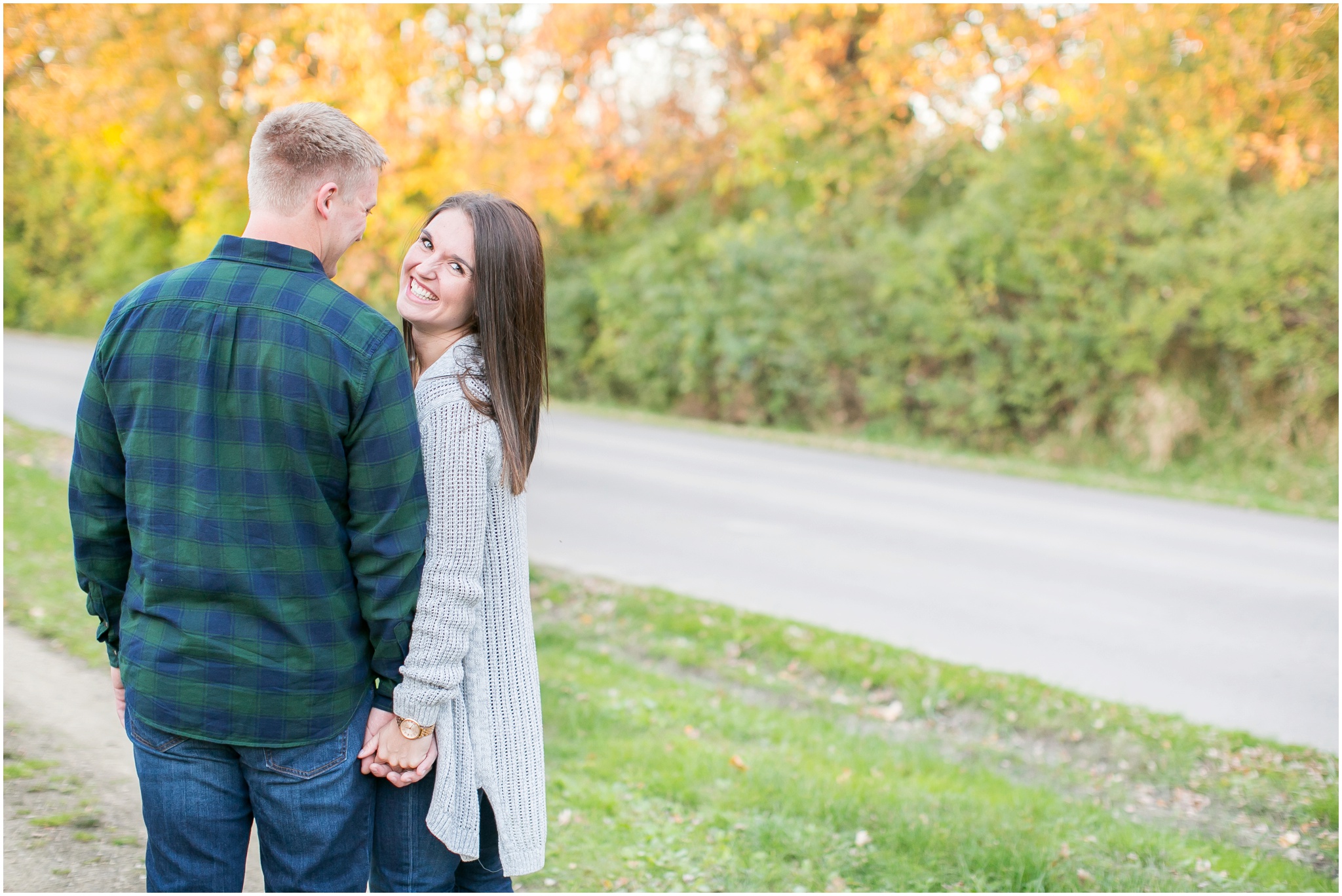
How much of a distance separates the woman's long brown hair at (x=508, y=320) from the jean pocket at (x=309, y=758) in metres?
0.63

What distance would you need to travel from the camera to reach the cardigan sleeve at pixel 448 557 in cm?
218

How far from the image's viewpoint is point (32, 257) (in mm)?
27641

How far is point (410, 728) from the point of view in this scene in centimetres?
221

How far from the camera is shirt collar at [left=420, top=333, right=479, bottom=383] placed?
7.58ft

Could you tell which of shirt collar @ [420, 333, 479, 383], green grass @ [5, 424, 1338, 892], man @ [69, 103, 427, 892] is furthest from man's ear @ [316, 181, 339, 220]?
green grass @ [5, 424, 1338, 892]

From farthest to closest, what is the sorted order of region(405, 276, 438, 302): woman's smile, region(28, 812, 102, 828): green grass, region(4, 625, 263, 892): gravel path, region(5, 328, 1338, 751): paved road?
region(5, 328, 1338, 751): paved road → region(28, 812, 102, 828): green grass → region(4, 625, 263, 892): gravel path → region(405, 276, 438, 302): woman's smile

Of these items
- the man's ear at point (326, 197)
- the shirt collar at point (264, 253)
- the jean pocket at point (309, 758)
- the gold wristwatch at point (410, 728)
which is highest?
the man's ear at point (326, 197)

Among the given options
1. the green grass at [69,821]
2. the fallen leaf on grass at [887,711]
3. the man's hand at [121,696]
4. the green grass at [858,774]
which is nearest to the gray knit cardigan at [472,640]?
the man's hand at [121,696]

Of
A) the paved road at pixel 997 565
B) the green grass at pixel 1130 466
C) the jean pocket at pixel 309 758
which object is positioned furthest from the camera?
the green grass at pixel 1130 466

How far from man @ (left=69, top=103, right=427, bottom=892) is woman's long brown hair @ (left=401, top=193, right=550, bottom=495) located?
216mm

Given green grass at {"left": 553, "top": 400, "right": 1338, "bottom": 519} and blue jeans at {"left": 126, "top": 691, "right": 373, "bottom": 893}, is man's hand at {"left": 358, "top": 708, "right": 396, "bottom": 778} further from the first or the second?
green grass at {"left": 553, "top": 400, "right": 1338, "bottom": 519}

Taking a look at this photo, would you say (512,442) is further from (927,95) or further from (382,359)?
(927,95)

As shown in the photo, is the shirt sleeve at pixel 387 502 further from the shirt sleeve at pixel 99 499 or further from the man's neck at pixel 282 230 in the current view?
the shirt sleeve at pixel 99 499

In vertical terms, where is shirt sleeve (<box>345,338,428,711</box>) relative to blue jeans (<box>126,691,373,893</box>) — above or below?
above
